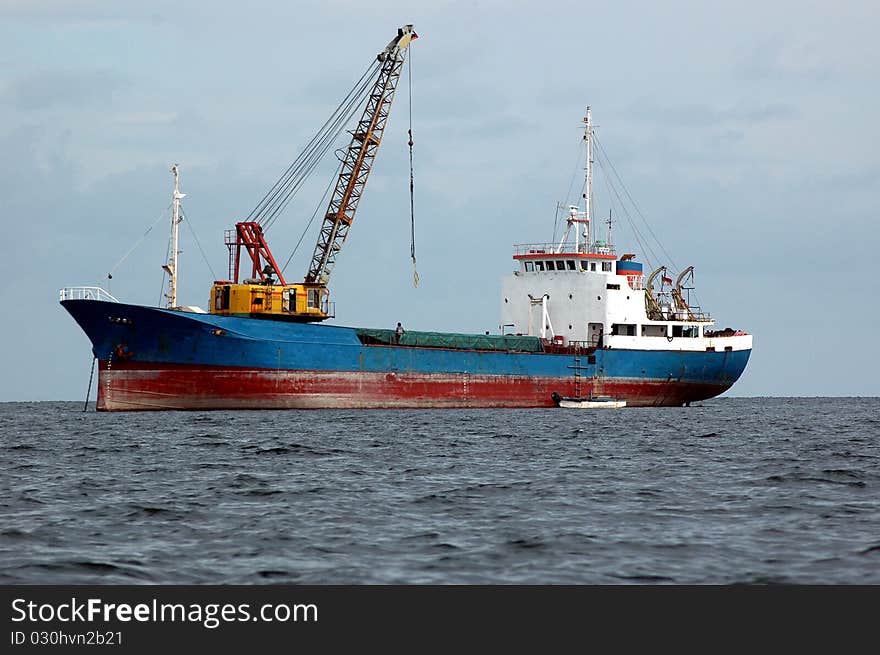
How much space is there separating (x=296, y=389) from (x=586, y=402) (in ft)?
63.9

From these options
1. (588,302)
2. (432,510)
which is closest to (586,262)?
(588,302)

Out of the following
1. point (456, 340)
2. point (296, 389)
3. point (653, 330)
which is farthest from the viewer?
point (653, 330)

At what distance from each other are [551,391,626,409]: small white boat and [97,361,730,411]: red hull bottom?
48.2 inches

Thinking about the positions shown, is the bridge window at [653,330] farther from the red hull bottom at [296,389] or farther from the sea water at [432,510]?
the sea water at [432,510]

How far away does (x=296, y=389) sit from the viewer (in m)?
55.8

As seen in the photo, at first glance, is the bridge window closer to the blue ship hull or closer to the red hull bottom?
the blue ship hull

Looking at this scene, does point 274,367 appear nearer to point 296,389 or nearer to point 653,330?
point 296,389

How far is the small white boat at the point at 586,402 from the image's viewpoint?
66375mm

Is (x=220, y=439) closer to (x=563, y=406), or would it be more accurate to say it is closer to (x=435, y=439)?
(x=435, y=439)

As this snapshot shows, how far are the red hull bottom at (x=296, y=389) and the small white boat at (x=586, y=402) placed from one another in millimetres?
1225

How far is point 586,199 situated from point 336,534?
58.6 metres

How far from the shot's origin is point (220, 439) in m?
36.8

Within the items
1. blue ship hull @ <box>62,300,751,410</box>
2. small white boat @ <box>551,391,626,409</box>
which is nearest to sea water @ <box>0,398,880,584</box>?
blue ship hull @ <box>62,300,751,410</box>
